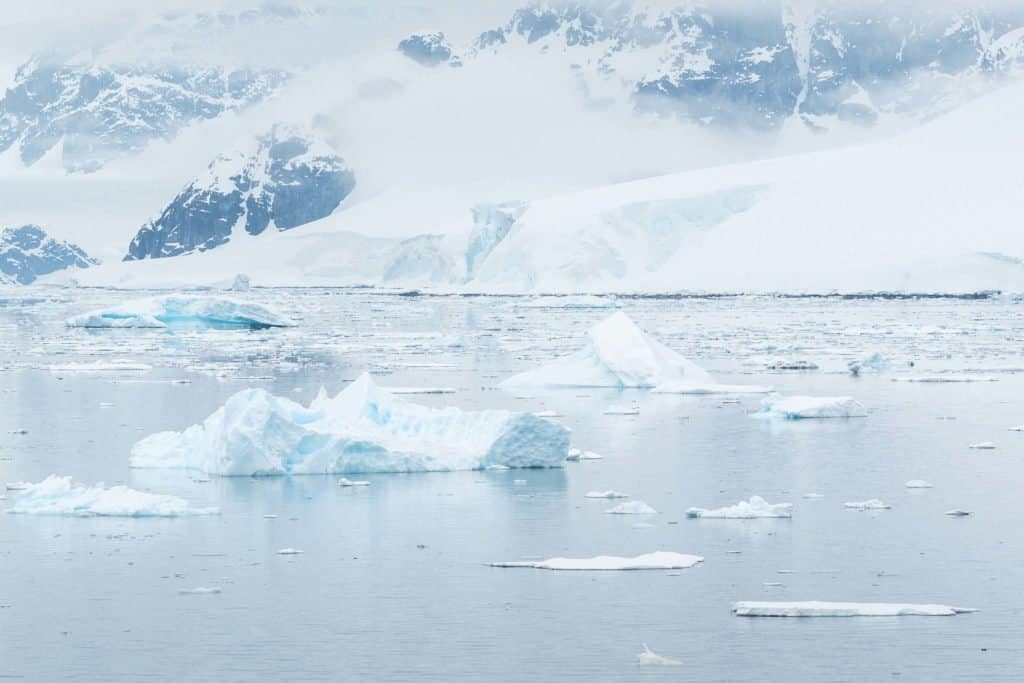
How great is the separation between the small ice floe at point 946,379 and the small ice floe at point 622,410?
490 centimetres

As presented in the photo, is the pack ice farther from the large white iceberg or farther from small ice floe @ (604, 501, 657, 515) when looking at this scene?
the large white iceberg

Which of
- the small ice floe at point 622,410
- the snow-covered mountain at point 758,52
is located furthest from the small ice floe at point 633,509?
the snow-covered mountain at point 758,52

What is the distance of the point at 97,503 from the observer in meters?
11.0

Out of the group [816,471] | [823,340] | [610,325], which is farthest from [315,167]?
[816,471]

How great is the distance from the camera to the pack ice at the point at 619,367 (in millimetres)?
20984

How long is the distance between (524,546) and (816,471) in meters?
3.79

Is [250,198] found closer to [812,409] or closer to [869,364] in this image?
[869,364]

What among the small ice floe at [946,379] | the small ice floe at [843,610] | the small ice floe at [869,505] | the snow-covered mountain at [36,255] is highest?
the snow-covered mountain at [36,255]

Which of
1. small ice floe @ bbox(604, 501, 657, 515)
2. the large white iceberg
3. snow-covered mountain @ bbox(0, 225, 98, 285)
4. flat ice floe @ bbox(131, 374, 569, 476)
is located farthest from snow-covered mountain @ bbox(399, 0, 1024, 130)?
small ice floe @ bbox(604, 501, 657, 515)

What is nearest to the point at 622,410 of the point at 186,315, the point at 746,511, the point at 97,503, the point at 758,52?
the point at 746,511

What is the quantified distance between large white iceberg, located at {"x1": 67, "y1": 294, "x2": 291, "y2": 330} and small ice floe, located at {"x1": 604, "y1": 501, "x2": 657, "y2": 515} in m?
28.7

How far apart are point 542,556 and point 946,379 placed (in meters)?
13.1

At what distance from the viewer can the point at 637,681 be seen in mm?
7137

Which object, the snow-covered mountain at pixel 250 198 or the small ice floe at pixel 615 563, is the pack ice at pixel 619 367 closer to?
the small ice floe at pixel 615 563
